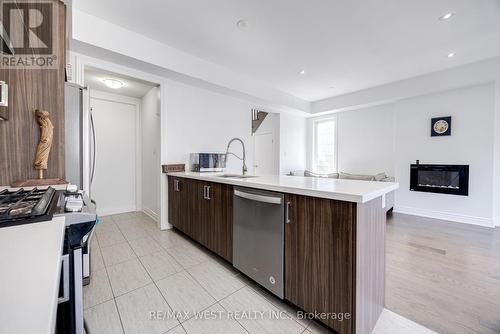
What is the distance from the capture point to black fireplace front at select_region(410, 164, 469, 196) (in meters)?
3.55

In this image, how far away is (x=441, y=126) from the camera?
3.78 m

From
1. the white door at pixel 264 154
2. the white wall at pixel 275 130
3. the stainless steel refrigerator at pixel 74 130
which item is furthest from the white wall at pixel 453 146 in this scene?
the stainless steel refrigerator at pixel 74 130

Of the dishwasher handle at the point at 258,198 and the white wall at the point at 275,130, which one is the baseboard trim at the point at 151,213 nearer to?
the dishwasher handle at the point at 258,198

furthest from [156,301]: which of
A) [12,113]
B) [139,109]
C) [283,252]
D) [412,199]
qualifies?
[412,199]

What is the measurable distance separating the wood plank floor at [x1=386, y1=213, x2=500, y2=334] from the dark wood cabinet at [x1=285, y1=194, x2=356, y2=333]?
717 millimetres

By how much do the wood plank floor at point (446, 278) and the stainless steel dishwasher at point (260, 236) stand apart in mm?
922

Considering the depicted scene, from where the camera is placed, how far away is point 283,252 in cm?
142

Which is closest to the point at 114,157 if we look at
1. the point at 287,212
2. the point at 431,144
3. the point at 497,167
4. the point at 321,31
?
the point at 287,212

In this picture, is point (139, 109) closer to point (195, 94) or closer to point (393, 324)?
point (195, 94)

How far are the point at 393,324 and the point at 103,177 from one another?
4569mm

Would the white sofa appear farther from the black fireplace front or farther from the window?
the window

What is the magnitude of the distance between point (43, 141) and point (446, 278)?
341cm

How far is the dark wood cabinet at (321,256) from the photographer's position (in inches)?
43.4

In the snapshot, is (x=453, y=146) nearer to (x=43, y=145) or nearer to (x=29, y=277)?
(x=29, y=277)
